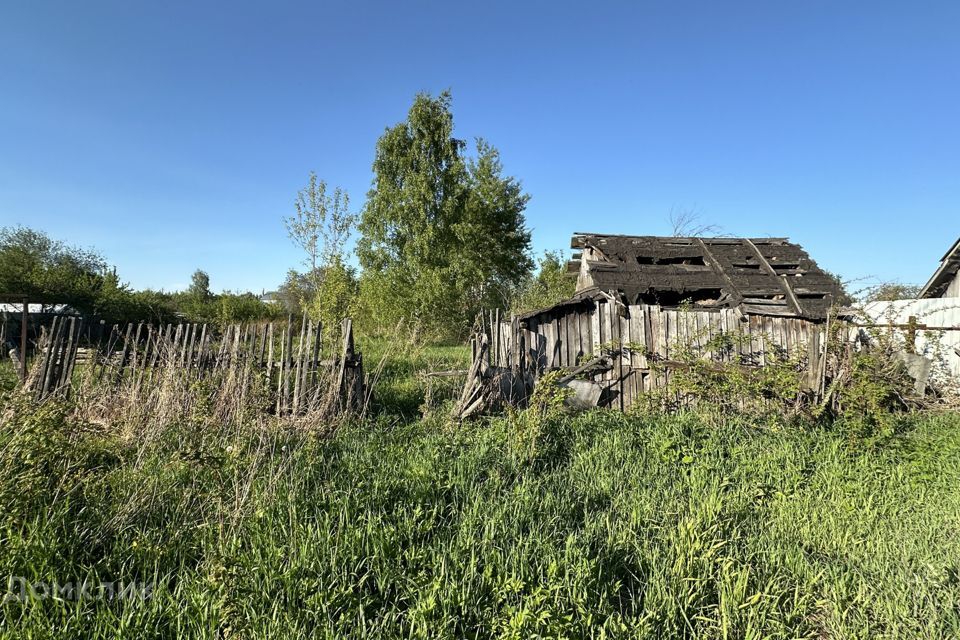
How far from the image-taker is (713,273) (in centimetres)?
945

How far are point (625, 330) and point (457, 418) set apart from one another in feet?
11.5

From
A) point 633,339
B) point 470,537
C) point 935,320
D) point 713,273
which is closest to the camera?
point 470,537

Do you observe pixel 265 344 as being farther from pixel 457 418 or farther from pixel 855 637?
pixel 855 637

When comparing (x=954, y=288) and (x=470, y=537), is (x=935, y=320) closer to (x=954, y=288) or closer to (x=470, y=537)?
(x=954, y=288)

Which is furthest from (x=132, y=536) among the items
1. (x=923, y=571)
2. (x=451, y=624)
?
(x=923, y=571)

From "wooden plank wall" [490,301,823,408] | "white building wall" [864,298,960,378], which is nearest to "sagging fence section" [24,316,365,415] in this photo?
"wooden plank wall" [490,301,823,408]

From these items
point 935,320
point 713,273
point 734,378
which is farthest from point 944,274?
point 734,378

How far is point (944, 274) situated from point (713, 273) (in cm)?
907

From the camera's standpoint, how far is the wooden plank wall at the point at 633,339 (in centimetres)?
705

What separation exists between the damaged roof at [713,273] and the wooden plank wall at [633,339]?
58 centimetres

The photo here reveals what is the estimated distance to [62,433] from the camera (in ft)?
12.9

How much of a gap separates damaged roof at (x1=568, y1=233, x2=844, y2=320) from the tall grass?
14.6 feet

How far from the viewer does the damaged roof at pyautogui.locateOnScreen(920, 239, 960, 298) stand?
11589mm

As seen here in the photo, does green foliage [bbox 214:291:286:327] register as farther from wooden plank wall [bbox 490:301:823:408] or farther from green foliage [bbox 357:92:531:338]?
wooden plank wall [bbox 490:301:823:408]
